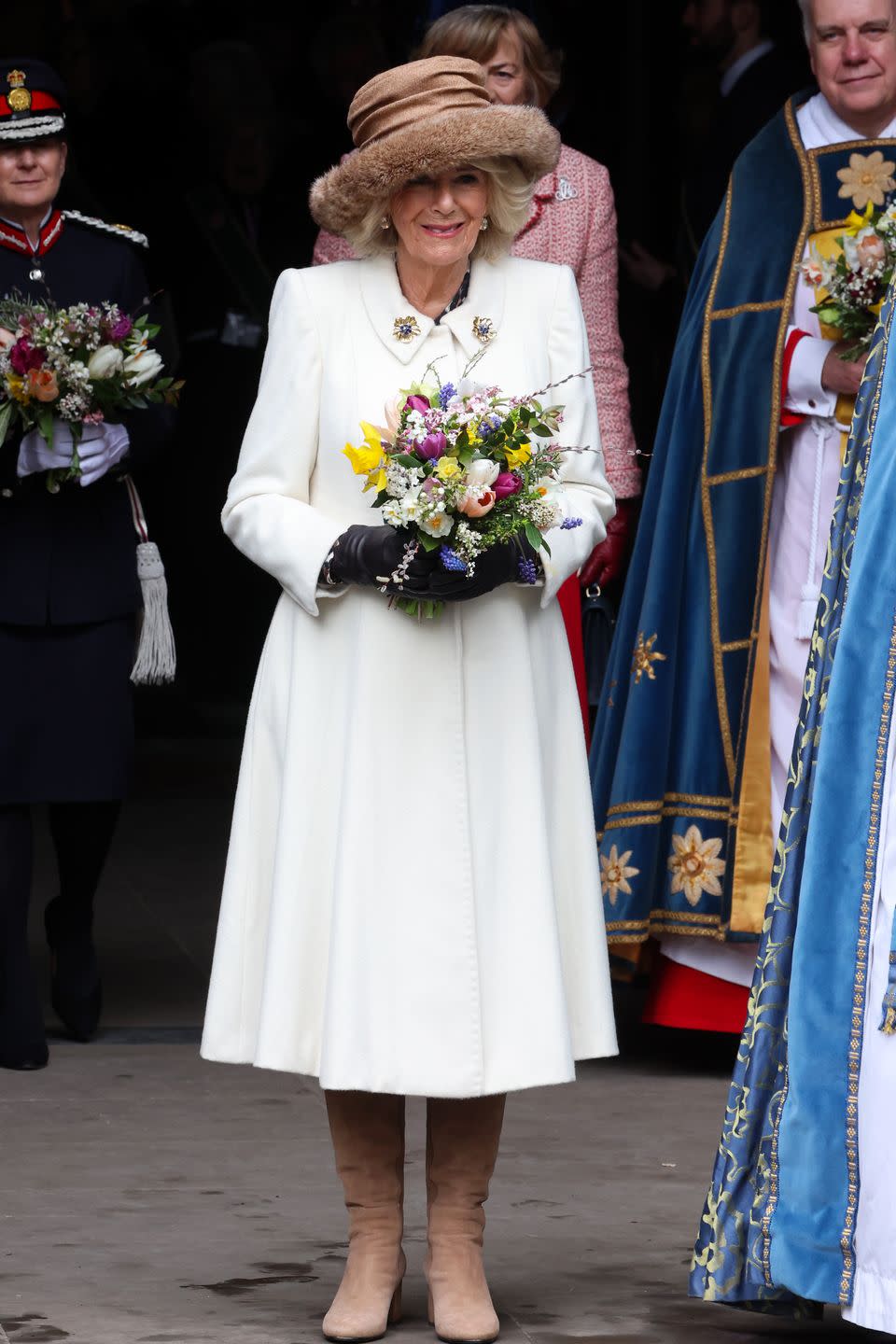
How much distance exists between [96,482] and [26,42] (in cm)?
403

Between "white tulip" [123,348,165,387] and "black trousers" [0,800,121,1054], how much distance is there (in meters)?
0.89

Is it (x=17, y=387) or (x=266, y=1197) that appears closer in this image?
(x=266, y=1197)

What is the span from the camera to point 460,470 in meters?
3.73

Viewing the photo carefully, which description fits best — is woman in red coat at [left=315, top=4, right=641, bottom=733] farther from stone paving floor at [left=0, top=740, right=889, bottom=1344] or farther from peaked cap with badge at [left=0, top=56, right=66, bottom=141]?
stone paving floor at [left=0, top=740, right=889, bottom=1344]

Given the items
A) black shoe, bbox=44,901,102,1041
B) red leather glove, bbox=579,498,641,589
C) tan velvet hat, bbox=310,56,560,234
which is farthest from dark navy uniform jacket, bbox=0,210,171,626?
tan velvet hat, bbox=310,56,560,234

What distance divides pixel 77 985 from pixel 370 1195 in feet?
6.59

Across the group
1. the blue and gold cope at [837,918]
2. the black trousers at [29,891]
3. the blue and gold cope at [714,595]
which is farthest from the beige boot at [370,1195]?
the black trousers at [29,891]

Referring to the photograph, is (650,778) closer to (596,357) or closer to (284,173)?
(596,357)

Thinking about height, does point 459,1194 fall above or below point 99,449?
below

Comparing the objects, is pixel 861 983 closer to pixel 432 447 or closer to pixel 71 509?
pixel 432 447

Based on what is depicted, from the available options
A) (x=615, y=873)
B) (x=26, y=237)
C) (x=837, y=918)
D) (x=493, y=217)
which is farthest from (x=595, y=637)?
(x=837, y=918)

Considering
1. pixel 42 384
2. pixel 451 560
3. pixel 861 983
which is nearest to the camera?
pixel 861 983

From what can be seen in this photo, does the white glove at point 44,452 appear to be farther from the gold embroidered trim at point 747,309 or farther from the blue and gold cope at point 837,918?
the blue and gold cope at point 837,918

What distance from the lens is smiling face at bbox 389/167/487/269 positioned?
13.0ft
